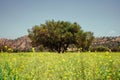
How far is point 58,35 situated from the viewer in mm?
61344

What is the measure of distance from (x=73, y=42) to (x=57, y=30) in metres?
4.93

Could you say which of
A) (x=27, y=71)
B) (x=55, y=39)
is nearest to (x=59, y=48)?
(x=55, y=39)

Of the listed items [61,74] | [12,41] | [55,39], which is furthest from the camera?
[12,41]

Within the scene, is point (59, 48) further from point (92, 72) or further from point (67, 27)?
point (92, 72)

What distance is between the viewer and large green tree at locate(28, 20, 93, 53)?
201ft

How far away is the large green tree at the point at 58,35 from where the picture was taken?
61.3m

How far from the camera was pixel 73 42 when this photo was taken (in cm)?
6316

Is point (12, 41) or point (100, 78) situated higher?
point (12, 41)

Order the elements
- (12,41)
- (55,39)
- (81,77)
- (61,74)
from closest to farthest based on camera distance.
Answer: (81,77)
(61,74)
(55,39)
(12,41)

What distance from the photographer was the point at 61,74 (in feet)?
29.7

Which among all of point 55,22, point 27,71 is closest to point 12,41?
point 55,22

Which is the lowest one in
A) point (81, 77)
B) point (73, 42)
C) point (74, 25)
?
point (81, 77)

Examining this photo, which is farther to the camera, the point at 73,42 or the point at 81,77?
Answer: the point at 73,42

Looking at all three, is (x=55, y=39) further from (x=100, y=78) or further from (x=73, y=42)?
(x=100, y=78)
